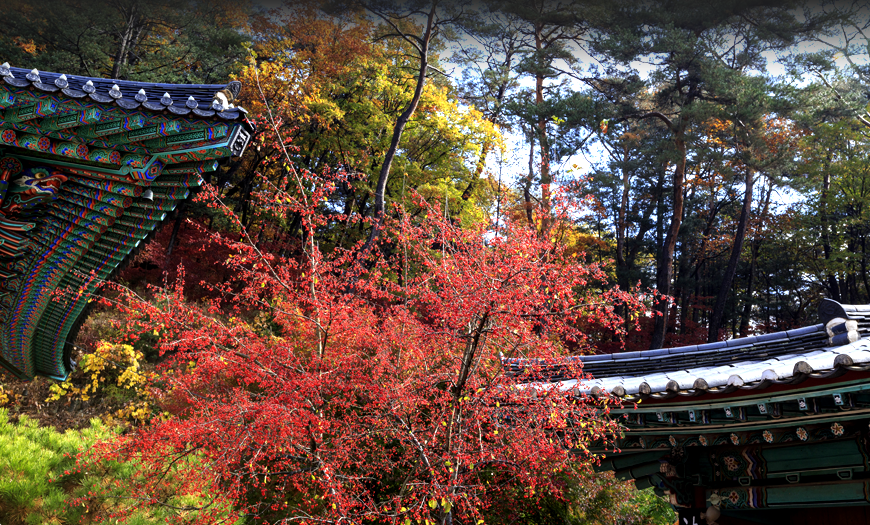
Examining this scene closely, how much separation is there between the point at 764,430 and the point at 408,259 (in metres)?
7.79

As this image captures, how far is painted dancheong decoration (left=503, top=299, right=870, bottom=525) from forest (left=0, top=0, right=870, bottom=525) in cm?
44

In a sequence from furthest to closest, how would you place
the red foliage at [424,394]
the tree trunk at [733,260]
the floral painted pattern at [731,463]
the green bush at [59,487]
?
the tree trunk at [733,260] → the green bush at [59,487] → the red foliage at [424,394] → the floral painted pattern at [731,463]

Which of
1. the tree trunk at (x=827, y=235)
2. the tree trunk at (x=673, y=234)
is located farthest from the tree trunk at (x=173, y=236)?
the tree trunk at (x=827, y=235)

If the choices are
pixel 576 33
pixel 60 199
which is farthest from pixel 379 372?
pixel 576 33

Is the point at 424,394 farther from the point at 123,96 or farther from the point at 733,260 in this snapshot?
the point at 733,260

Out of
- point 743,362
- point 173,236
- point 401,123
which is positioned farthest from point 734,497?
point 173,236

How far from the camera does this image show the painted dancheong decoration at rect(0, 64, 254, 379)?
2717 millimetres

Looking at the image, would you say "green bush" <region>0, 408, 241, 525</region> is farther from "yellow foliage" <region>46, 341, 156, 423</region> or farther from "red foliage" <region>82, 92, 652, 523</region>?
"yellow foliage" <region>46, 341, 156, 423</region>

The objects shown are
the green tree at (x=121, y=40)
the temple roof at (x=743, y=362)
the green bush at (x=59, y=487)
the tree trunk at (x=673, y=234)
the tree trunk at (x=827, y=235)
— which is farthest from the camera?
the tree trunk at (x=827, y=235)

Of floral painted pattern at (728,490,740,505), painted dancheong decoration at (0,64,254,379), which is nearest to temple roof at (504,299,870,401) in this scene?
floral painted pattern at (728,490,740,505)

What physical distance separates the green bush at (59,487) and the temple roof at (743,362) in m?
5.24

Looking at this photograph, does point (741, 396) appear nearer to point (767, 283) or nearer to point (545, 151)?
point (545, 151)

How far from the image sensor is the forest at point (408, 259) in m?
4.57

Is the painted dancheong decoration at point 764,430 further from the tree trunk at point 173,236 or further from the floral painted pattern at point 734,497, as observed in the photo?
the tree trunk at point 173,236
